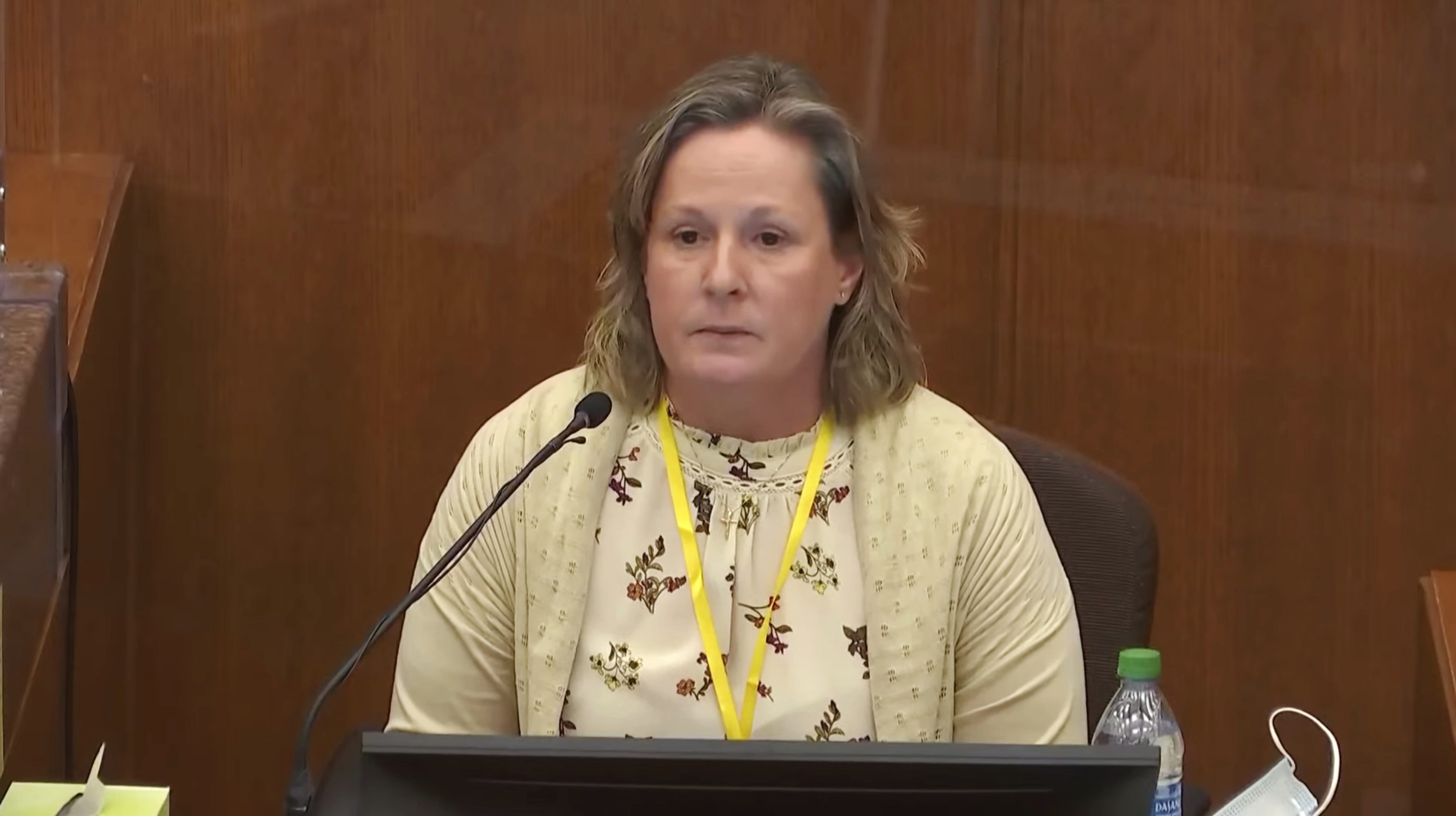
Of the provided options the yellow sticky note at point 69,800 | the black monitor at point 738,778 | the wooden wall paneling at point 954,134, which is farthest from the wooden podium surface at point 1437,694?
the yellow sticky note at point 69,800

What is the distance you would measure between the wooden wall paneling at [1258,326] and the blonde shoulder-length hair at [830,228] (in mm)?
893

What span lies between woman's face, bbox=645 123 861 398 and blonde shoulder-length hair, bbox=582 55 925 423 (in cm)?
2

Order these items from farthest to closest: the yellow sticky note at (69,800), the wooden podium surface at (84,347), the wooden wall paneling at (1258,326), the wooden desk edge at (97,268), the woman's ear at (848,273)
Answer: the wooden wall paneling at (1258,326), the wooden desk edge at (97,268), the wooden podium surface at (84,347), the woman's ear at (848,273), the yellow sticky note at (69,800)

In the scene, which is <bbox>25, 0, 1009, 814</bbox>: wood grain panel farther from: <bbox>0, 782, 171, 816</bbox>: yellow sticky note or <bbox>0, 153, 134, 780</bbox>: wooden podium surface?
<bbox>0, 782, 171, 816</bbox>: yellow sticky note

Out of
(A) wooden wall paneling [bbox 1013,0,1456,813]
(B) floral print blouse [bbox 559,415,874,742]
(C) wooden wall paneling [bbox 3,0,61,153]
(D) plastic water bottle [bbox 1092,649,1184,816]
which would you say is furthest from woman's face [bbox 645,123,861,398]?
(C) wooden wall paneling [bbox 3,0,61,153]

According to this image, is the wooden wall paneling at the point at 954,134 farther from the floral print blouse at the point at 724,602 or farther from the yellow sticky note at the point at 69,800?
the yellow sticky note at the point at 69,800

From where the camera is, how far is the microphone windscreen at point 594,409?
1285 millimetres

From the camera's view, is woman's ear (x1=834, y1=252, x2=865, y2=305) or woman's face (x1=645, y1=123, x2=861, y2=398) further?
woman's ear (x1=834, y1=252, x2=865, y2=305)

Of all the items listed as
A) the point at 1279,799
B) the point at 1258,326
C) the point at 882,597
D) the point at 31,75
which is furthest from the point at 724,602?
the point at 31,75

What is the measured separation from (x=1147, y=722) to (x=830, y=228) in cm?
58

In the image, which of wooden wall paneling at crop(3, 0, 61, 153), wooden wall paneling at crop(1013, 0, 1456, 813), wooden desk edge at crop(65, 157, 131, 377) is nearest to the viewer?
wooden desk edge at crop(65, 157, 131, 377)

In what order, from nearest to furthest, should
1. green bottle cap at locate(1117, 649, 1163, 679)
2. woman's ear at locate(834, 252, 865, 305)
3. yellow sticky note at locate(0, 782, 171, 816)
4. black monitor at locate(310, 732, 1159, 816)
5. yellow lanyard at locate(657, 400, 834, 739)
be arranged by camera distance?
black monitor at locate(310, 732, 1159, 816) → yellow sticky note at locate(0, 782, 171, 816) → green bottle cap at locate(1117, 649, 1163, 679) → yellow lanyard at locate(657, 400, 834, 739) → woman's ear at locate(834, 252, 865, 305)

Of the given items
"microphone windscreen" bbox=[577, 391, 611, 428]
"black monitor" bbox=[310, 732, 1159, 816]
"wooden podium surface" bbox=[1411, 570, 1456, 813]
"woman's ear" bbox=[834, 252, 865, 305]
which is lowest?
"wooden podium surface" bbox=[1411, 570, 1456, 813]

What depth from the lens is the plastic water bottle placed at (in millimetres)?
1120
